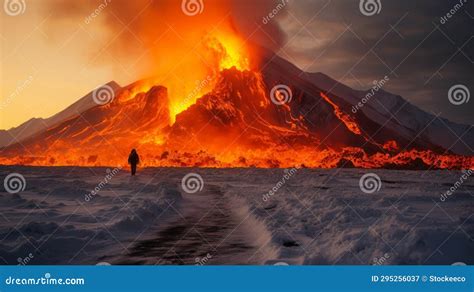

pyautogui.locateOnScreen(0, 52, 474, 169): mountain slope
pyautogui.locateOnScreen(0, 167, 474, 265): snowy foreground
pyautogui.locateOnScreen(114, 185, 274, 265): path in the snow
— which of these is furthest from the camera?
pyautogui.locateOnScreen(0, 52, 474, 169): mountain slope

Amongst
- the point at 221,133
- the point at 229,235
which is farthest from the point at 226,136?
the point at 229,235

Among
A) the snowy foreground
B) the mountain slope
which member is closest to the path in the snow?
the snowy foreground

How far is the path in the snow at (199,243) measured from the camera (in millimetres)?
8047

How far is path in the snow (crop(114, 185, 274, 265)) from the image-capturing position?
8.05m

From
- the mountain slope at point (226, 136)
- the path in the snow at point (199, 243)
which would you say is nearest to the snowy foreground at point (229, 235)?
the path in the snow at point (199, 243)

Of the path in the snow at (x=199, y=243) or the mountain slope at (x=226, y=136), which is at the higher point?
the mountain slope at (x=226, y=136)

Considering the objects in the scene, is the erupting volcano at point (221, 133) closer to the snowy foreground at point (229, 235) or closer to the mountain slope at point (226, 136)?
the mountain slope at point (226, 136)

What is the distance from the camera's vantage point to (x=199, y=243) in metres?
9.54

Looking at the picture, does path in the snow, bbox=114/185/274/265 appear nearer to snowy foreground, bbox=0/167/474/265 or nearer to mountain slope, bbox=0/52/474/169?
snowy foreground, bbox=0/167/474/265

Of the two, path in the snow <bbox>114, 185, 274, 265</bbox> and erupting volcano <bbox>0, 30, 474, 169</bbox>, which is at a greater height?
erupting volcano <bbox>0, 30, 474, 169</bbox>

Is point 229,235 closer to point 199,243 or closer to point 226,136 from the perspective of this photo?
point 199,243

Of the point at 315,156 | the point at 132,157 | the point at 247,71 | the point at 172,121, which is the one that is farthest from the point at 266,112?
the point at 132,157
